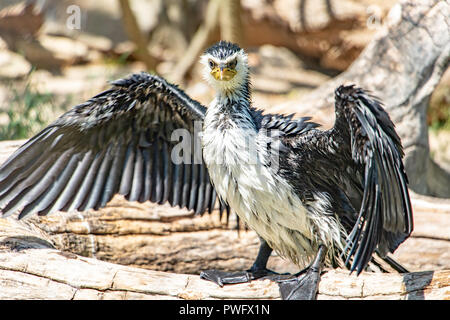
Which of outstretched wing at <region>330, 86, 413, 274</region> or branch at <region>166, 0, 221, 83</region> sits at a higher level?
branch at <region>166, 0, 221, 83</region>

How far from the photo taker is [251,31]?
9.33m

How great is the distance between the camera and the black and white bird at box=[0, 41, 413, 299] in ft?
10.3

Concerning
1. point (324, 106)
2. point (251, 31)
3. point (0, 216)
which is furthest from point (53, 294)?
point (251, 31)

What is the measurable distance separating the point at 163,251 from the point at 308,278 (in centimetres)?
154

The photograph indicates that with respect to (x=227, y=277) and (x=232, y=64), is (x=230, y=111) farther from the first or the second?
(x=227, y=277)

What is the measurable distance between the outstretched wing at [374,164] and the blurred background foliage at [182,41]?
4.66 metres

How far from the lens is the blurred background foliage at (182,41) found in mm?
8234

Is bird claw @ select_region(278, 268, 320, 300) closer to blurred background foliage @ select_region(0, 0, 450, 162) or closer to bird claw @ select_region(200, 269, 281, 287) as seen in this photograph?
bird claw @ select_region(200, 269, 281, 287)

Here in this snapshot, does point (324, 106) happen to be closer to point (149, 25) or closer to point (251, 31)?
point (251, 31)

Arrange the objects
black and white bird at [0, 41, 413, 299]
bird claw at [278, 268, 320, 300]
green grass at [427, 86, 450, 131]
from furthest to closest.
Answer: green grass at [427, 86, 450, 131] < bird claw at [278, 268, 320, 300] < black and white bird at [0, 41, 413, 299]

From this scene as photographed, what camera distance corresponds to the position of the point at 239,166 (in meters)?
3.55

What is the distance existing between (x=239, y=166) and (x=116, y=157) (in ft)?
3.47

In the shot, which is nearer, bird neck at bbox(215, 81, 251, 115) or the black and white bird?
the black and white bird

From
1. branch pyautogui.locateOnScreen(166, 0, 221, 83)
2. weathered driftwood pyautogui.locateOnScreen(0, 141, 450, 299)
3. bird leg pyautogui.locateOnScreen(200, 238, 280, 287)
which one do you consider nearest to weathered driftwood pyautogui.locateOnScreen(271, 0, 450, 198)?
weathered driftwood pyautogui.locateOnScreen(0, 141, 450, 299)
